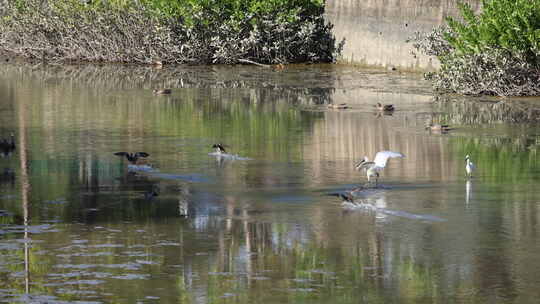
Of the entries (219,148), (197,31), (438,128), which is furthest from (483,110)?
(197,31)

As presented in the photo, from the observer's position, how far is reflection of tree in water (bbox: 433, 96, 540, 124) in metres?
16.5

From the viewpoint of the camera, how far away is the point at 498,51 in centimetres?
1869

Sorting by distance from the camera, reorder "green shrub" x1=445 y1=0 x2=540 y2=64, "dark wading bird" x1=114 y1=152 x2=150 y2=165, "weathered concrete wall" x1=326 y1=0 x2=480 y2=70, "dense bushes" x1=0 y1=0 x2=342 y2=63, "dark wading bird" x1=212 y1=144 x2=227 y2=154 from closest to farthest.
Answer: "dark wading bird" x1=114 y1=152 x2=150 y2=165 → "dark wading bird" x1=212 y1=144 x2=227 y2=154 → "green shrub" x1=445 y1=0 x2=540 y2=64 → "weathered concrete wall" x1=326 y1=0 x2=480 y2=70 → "dense bushes" x1=0 y1=0 x2=342 y2=63

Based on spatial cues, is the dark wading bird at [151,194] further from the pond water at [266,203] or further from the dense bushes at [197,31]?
the dense bushes at [197,31]

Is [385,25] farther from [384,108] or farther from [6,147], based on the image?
[6,147]

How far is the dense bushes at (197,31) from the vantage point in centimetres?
2536

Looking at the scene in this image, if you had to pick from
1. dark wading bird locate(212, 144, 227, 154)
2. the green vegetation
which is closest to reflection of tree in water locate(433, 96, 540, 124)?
the green vegetation

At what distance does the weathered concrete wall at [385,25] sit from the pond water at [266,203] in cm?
403

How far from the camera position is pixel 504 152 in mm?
13703

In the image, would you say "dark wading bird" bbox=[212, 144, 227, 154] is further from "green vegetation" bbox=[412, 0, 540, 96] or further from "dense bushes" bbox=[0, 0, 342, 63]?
"dense bushes" bbox=[0, 0, 342, 63]

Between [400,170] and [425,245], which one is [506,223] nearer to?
[425,245]

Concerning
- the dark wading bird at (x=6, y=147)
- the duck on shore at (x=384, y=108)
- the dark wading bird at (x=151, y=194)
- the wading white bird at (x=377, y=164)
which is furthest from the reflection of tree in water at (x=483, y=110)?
the dark wading bird at (x=151, y=194)

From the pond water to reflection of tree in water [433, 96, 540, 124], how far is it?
0.14ft

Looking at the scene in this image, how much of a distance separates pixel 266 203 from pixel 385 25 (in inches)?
539
